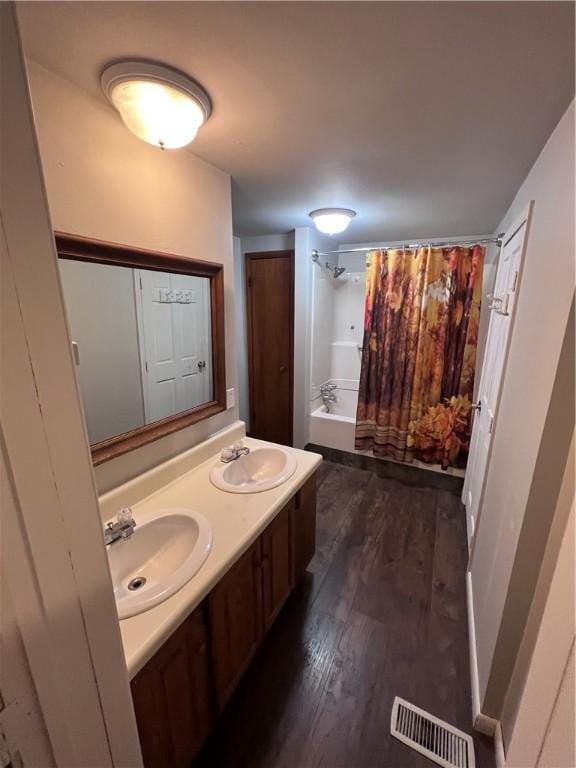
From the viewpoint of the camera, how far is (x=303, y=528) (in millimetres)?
1788

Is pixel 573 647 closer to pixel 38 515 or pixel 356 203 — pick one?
pixel 38 515

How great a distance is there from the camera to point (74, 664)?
0.52 metres

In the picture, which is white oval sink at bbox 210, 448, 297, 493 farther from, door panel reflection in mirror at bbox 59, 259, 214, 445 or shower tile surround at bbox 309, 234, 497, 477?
shower tile surround at bbox 309, 234, 497, 477

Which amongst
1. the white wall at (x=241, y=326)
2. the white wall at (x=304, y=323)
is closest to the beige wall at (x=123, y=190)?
the white wall at (x=304, y=323)

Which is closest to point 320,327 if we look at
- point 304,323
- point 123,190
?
point 304,323

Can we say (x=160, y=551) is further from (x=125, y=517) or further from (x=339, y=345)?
(x=339, y=345)

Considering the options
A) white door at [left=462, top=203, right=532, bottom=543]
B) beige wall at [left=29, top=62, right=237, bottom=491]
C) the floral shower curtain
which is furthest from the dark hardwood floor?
beige wall at [left=29, top=62, right=237, bottom=491]

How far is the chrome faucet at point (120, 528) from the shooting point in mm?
1132

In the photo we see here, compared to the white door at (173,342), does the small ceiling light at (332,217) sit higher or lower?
higher

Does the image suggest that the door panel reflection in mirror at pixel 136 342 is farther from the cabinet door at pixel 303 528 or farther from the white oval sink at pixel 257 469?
the cabinet door at pixel 303 528

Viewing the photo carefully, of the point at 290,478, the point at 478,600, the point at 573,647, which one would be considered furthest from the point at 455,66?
the point at 478,600

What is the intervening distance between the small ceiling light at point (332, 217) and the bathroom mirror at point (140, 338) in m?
0.96

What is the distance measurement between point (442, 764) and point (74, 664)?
1429 mm

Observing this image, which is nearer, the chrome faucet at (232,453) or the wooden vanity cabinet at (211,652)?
the wooden vanity cabinet at (211,652)
